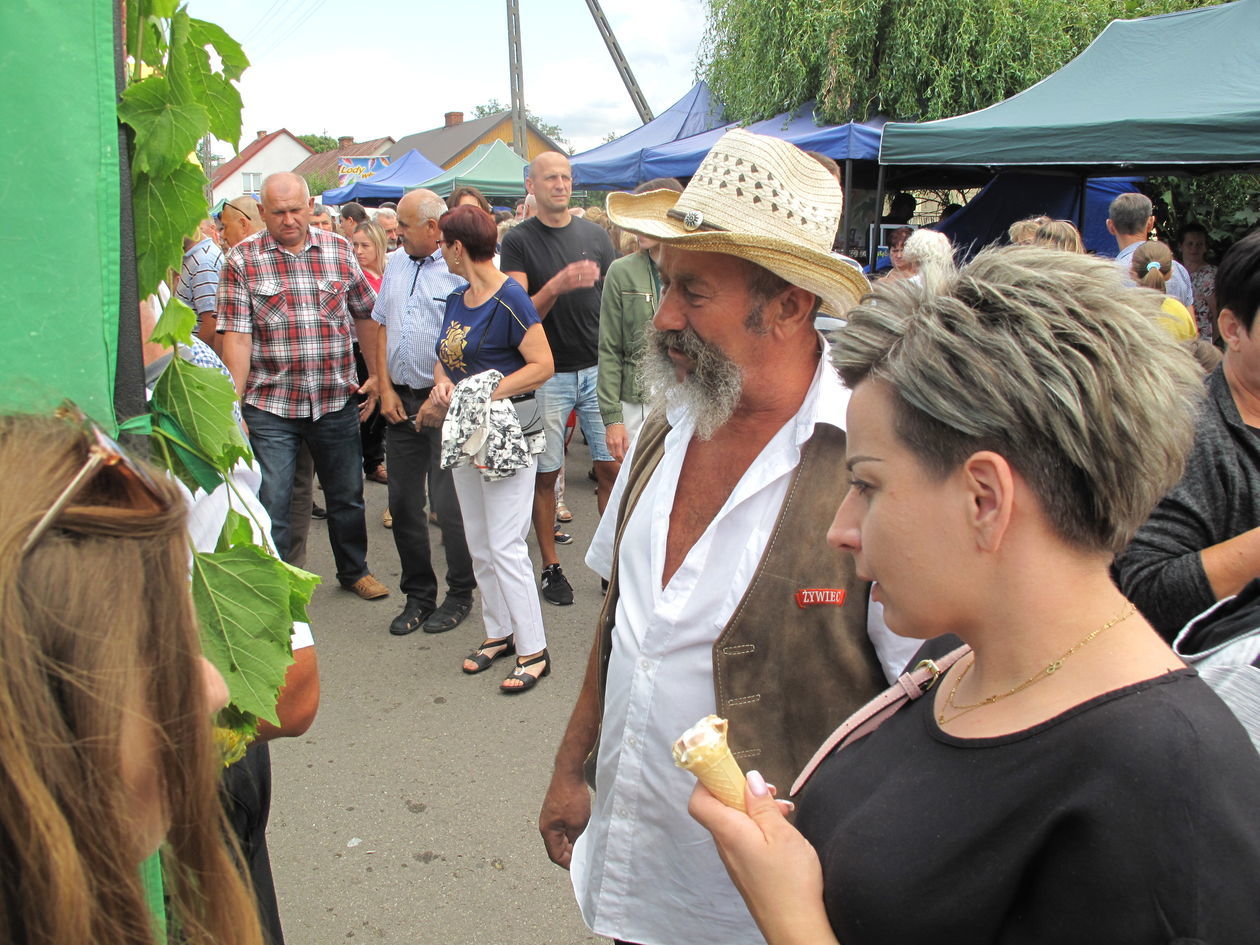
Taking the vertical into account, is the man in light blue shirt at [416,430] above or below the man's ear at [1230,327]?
below

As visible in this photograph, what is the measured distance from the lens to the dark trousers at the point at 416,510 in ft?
15.6

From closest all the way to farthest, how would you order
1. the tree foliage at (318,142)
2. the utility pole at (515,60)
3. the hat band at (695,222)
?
1. the hat band at (695,222)
2. the utility pole at (515,60)
3. the tree foliage at (318,142)

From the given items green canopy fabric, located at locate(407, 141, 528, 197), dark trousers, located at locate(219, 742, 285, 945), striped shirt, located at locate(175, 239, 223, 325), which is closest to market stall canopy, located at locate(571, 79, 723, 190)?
green canopy fabric, located at locate(407, 141, 528, 197)

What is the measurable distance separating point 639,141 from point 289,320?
11683 mm

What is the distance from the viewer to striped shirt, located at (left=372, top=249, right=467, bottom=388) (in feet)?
15.5

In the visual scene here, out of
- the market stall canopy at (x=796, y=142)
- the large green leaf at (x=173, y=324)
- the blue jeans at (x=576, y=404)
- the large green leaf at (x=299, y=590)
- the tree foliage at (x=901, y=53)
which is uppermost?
the tree foliage at (x=901, y=53)

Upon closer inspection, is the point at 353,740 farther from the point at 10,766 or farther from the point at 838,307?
the point at 10,766

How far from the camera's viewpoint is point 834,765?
129cm

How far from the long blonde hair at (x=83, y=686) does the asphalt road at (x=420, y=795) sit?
7.14 ft

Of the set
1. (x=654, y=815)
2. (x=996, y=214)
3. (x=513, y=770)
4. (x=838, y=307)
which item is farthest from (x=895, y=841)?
(x=996, y=214)

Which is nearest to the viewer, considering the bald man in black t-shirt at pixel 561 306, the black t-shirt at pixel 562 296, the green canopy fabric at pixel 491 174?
the bald man in black t-shirt at pixel 561 306

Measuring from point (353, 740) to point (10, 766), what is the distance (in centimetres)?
324

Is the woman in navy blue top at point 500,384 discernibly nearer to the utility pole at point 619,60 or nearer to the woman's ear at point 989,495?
the woman's ear at point 989,495

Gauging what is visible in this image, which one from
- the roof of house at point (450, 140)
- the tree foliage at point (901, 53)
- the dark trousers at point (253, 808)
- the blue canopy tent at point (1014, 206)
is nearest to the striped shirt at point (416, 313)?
the dark trousers at point (253, 808)
